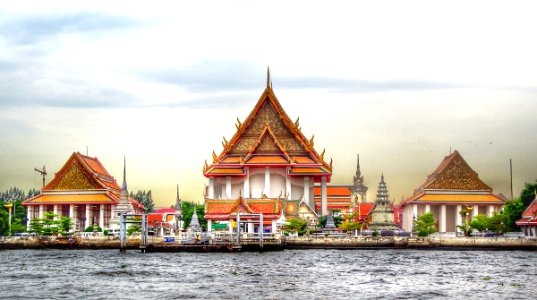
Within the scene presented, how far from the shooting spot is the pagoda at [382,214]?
8706 cm

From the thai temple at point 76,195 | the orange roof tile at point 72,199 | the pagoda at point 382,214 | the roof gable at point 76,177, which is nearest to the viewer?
the pagoda at point 382,214

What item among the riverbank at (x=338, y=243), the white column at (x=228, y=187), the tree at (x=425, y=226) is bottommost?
the riverbank at (x=338, y=243)

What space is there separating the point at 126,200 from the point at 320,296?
60.9 m

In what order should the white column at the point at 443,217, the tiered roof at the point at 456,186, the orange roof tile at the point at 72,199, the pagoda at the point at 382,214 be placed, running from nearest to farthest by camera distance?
the pagoda at the point at 382,214 → the orange roof tile at the point at 72,199 → the tiered roof at the point at 456,186 → the white column at the point at 443,217

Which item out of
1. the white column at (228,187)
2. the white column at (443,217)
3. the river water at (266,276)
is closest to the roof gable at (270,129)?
the white column at (228,187)

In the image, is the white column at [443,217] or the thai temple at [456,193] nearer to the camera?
the thai temple at [456,193]

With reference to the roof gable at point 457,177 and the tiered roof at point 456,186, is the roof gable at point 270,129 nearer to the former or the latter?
the tiered roof at point 456,186

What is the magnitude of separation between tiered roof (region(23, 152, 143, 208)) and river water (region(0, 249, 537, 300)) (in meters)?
34.6

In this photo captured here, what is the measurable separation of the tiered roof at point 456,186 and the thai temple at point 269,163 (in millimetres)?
13093

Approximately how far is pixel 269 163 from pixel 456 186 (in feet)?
75.2

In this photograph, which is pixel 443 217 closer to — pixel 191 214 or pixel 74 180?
pixel 191 214

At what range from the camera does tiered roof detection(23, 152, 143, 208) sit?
99.7m

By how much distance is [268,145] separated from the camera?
92.7 m

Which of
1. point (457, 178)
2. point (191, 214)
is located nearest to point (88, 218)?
point (191, 214)
